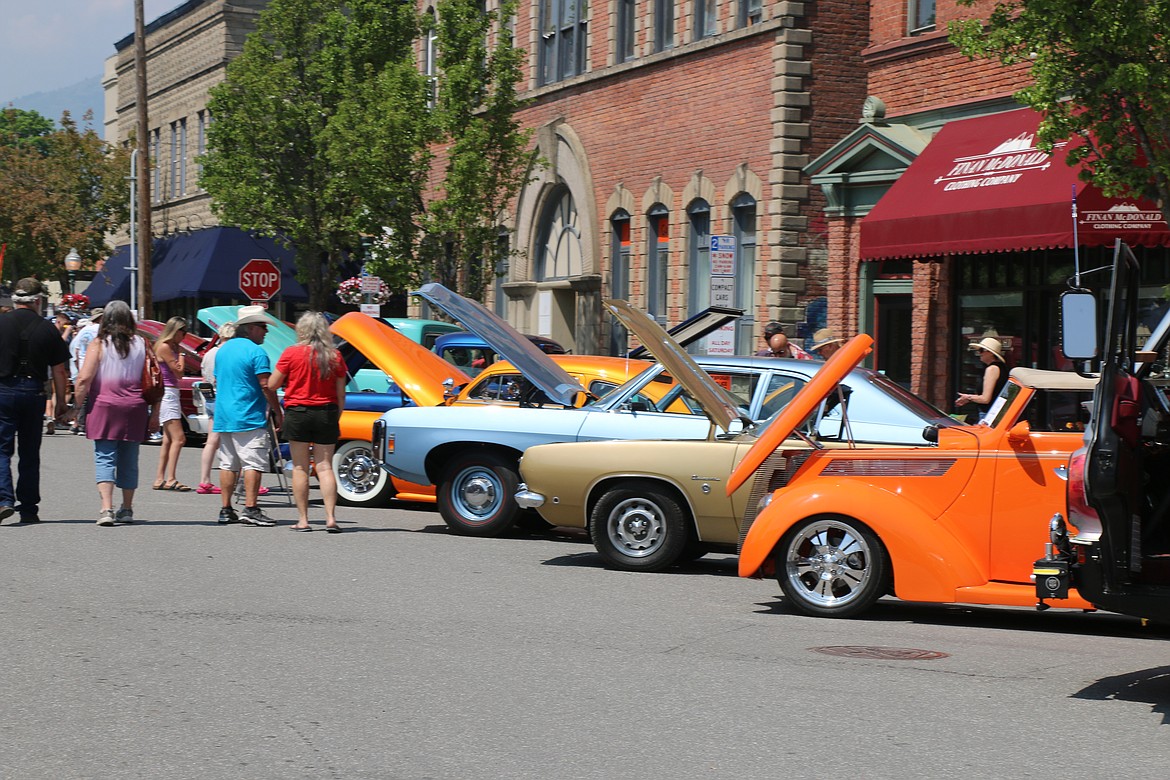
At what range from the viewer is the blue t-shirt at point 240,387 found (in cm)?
1370

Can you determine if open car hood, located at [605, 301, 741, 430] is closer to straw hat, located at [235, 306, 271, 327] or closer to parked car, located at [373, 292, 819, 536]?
parked car, located at [373, 292, 819, 536]

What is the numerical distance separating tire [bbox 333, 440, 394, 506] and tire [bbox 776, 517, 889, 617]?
6.63m

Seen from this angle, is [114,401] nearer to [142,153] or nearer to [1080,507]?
[1080,507]

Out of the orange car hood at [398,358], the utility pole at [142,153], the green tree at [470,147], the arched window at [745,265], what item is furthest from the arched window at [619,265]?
the orange car hood at [398,358]

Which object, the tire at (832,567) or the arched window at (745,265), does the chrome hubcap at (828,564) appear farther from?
the arched window at (745,265)

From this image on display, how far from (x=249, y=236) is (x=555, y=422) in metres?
32.6

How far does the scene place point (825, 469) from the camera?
9633 millimetres

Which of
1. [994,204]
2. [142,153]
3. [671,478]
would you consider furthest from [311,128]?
[671,478]

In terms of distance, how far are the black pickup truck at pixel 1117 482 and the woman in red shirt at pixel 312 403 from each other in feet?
23.6

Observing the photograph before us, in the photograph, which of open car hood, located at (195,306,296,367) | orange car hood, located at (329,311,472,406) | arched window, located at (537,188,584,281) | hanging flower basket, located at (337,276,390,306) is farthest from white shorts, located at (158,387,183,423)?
hanging flower basket, located at (337,276,390,306)

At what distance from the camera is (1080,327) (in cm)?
696

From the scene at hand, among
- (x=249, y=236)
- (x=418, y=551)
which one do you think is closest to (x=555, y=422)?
(x=418, y=551)

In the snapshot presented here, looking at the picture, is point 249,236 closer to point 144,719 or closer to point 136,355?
point 136,355

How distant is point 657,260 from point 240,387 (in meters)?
16.0
